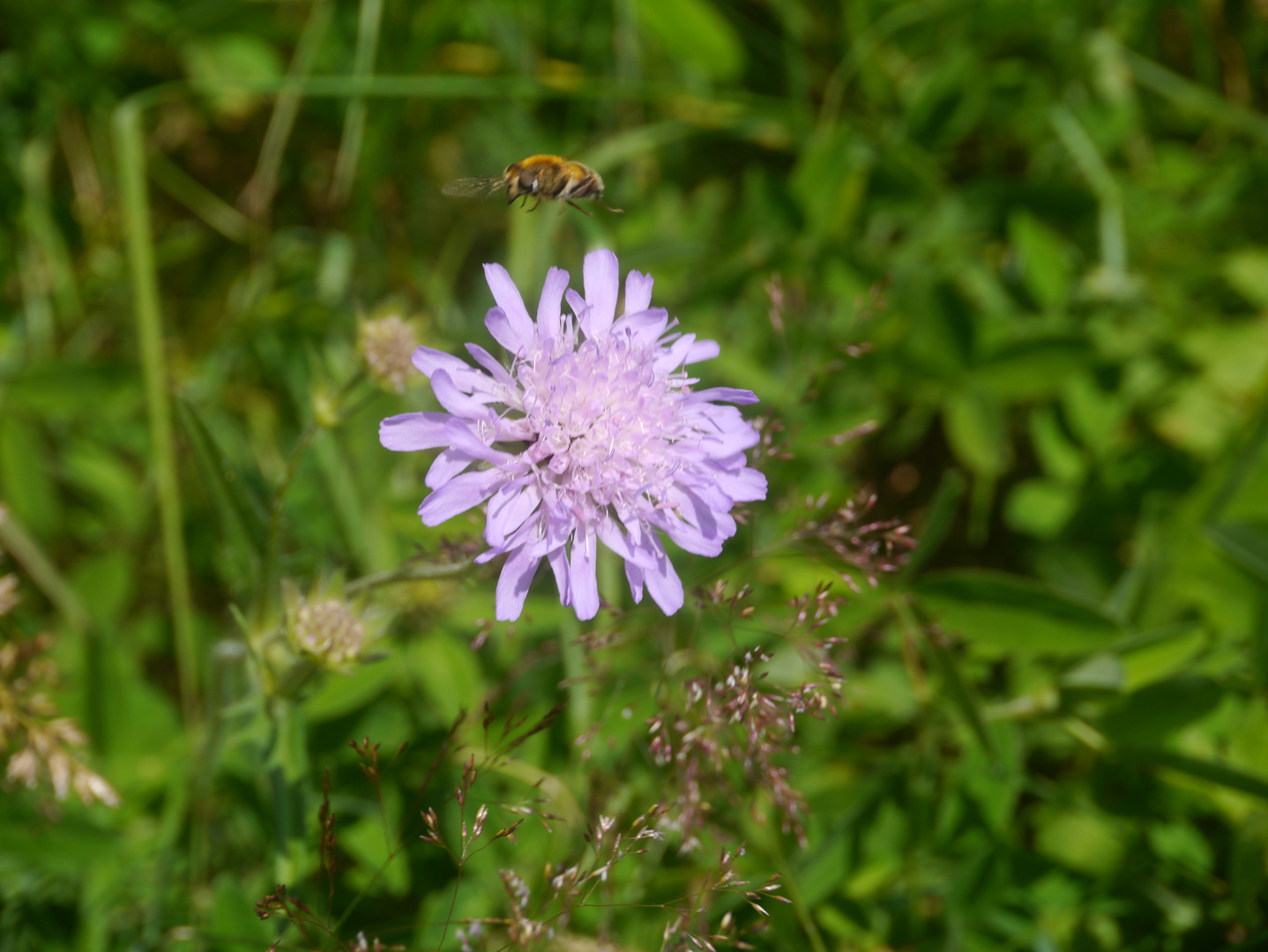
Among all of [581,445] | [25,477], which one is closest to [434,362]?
[581,445]

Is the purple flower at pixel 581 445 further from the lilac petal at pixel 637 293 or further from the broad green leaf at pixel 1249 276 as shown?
the broad green leaf at pixel 1249 276

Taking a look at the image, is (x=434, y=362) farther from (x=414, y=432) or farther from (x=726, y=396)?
(x=726, y=396)

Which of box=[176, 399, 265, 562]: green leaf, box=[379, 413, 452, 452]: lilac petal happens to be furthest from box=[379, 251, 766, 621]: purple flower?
box=[176, 399, 265, 562]: green leaf

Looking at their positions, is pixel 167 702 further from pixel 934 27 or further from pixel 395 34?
pixel 934 27

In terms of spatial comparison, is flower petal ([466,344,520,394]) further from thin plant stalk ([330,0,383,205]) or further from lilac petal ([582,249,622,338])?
thin plant stalk ([330,0,383,205])

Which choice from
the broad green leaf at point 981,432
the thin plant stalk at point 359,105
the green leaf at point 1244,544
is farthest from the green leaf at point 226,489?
the green leaf at point 1244,544

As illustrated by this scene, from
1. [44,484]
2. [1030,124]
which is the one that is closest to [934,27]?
[1030,124]
